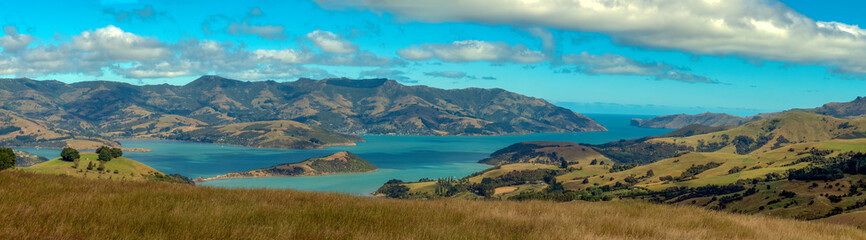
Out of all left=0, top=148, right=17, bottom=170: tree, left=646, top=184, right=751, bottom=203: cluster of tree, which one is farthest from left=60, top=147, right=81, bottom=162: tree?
left=646, top=184, right=751, bottom=203: cluster of tree

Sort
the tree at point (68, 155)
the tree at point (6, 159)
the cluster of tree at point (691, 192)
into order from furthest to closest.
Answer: the tree at point (68, 155) < the cluster of tree at point (691, 192) < the tree at point (6, 159)

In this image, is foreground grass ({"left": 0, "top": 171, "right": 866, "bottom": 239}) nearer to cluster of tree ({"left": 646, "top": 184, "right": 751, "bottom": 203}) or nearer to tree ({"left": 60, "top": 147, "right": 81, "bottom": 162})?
cluster of tree ({"left": 646, "top": 184, "right": 751, "bottom": 203})

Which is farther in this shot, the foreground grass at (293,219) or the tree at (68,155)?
the tree at (68,155)

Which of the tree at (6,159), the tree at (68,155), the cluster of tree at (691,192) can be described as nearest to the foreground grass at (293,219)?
the tree at (6,159)

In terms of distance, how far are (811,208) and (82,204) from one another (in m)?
98.4

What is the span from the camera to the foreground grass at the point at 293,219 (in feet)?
28.7

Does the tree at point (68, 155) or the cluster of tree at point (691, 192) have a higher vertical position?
the tree at point (68, 155)

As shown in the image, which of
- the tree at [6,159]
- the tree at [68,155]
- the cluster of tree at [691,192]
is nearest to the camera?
the tree at [6,159]

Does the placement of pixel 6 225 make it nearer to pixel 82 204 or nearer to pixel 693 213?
pixel 82 204

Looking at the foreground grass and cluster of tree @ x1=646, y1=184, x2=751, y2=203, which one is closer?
the foreground grass

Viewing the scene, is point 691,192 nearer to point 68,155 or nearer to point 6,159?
point 6,159

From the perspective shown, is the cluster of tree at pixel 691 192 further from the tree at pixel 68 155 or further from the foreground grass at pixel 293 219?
the tree at pixel 68 155

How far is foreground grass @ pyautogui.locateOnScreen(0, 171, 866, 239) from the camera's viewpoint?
874 centimetres

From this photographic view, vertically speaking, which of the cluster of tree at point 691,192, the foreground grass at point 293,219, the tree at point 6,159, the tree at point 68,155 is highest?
the foreground grass at point 293,219
